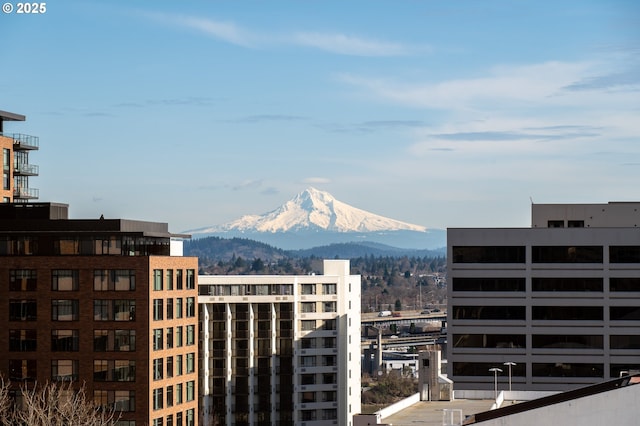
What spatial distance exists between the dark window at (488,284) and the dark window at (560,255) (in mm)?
3318

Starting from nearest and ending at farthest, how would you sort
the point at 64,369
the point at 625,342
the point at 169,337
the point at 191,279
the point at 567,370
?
the point at 64,369, the point at 169,337, the point at 191,279, the point at 567,370, the point at 625,342

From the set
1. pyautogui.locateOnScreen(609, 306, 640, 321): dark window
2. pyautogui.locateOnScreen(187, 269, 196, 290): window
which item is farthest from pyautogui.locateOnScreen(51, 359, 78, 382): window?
pyautogui.locateOnScreen(609, 306, 640, 321): dark window

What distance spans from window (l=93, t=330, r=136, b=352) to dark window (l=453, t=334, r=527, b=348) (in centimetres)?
4101

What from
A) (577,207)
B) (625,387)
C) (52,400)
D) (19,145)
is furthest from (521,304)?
(625,387)

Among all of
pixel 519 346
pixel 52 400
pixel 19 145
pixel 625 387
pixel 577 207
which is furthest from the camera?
pixel 19 145

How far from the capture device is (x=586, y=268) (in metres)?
139

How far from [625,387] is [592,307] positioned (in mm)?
87370

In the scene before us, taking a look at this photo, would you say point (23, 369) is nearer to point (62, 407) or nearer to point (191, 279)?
point (62, 407)

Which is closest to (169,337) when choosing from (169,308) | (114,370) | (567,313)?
(169,308)

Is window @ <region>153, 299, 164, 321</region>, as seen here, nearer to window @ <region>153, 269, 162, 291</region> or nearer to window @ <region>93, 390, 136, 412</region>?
window @ <region>153, 269, 162, 291</region>

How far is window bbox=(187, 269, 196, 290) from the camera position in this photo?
Result: 12269cm

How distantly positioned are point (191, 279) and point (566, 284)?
43.5 m

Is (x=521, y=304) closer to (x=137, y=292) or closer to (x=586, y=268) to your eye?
(x=586, y=268)

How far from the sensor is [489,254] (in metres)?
139
